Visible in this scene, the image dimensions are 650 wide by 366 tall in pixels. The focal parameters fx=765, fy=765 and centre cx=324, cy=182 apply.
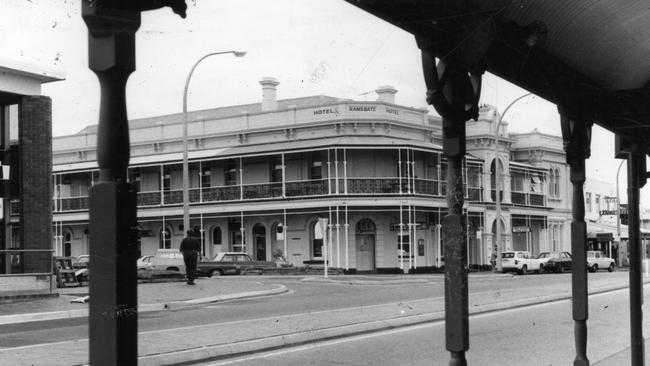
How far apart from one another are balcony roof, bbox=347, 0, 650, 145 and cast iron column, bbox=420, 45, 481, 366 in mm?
127

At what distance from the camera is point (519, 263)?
144ft

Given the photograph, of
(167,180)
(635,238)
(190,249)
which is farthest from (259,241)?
(635,238)

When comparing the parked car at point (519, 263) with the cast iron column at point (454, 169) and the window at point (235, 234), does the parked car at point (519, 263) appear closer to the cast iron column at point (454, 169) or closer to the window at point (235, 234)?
the window at point (235, 234)

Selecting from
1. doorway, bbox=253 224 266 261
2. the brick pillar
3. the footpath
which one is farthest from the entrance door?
the brick pillar

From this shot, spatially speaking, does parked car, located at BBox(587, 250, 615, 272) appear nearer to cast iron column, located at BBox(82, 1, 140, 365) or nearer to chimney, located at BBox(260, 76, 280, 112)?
chimney, located at BBox(260, 76, 280, 112)

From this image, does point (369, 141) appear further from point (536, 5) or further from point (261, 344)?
point (536, 5)

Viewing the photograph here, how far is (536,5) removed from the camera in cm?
495

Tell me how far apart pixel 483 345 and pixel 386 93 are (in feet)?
121

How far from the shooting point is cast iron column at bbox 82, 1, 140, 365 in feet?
8.81

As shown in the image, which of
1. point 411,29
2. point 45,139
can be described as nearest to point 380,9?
point 411,29

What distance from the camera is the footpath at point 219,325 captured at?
910 cm

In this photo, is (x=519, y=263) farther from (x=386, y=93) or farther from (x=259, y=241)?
(x=259, y=241)

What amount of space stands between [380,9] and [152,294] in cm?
1696

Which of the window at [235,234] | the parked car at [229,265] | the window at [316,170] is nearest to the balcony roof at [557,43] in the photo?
the parked car at [229,265]
